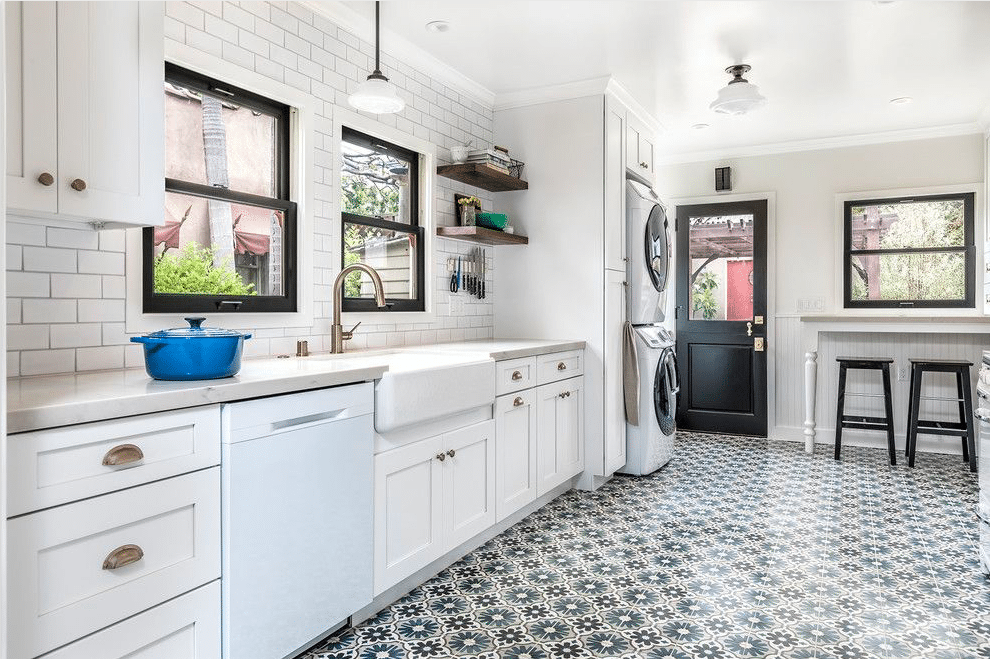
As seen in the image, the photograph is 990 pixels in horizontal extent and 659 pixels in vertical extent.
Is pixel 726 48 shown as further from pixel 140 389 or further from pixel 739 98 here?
pixel 140 389

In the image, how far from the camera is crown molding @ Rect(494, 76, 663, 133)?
406 cm

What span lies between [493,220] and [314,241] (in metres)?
1.37

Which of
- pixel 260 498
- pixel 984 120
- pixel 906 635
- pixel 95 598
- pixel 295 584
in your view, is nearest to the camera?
pixel 95 598

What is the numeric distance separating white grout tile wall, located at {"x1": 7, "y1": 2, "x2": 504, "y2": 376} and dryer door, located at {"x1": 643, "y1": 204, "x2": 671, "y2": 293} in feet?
3.52

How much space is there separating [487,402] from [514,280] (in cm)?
160

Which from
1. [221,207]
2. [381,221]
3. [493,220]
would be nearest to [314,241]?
[221,207]

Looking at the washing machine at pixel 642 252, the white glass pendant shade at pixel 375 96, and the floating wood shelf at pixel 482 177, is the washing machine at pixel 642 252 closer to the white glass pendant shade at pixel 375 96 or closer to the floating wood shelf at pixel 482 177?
the floating wood shelf at pixel 482 177

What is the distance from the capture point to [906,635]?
7.45 ft

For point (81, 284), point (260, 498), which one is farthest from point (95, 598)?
point (81, 284)

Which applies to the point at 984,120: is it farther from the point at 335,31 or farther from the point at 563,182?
the point at 335,31

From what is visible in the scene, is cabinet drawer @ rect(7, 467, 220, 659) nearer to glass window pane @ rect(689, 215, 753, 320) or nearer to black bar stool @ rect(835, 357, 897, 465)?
black bar stool @ rect(835, 357, 897, 465)

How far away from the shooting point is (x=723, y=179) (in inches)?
231

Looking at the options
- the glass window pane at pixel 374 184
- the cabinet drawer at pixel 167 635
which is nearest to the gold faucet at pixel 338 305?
the glass window pane at pixel 374 184

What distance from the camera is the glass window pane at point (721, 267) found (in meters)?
5.84
